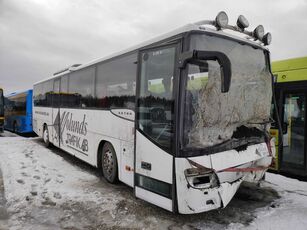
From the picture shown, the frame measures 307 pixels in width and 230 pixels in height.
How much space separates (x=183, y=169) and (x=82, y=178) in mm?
3703

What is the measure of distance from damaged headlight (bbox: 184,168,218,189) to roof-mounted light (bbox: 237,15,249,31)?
252 centimetres

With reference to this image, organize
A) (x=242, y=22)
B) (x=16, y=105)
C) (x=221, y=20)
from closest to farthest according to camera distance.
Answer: (x=221, y=20)
(x=242, y=22)
(x=16, y=105)

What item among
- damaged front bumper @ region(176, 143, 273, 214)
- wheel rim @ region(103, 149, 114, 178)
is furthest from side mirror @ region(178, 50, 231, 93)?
wheel rim @ region(103, 149, 114, 178)

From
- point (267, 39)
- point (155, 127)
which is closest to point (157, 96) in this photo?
point (155, 127)

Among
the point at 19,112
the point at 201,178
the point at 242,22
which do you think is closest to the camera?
the point at 201,178

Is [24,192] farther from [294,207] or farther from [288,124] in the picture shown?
[288,124]

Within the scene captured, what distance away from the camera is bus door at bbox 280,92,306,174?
21.6ft

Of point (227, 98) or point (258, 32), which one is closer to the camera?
point (227, 98)

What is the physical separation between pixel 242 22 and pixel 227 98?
140 cm

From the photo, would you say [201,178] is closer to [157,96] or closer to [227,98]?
[227,98]

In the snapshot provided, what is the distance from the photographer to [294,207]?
→ 489 cm

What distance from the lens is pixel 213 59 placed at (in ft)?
12.2

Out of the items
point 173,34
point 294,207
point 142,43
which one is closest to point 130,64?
point 142,43

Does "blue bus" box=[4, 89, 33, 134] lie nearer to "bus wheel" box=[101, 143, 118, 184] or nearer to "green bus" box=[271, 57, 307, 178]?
"bus wheel" box=[101, 143, 118, 184]
